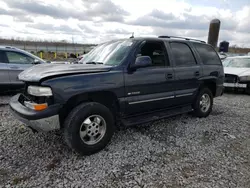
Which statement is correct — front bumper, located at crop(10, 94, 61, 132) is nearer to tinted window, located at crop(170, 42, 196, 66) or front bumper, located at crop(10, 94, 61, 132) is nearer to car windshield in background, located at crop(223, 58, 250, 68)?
tinted window, located at crop(170, 42, 196, 66)

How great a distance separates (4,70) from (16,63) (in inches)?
17.0

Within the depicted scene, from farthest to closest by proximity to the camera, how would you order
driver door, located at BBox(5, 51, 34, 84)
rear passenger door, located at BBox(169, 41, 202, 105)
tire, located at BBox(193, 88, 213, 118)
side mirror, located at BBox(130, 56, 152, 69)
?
driver door, located at BBox(5, 51, 34, 84)
tire, located at BBox(193, 88, 213, 118)
rear passenger door, located at BBox(169, 41, 202, 105)
side mirror, located at BBox(130, 56, 152, 69)

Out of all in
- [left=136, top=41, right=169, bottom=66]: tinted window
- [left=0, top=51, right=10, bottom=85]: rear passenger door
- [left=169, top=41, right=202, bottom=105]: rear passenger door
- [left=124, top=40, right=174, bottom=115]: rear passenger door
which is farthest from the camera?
[left=0, top=51, right=10, bottom=85]: rear passenger door

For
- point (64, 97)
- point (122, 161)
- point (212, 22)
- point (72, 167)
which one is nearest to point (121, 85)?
point (64, 97)

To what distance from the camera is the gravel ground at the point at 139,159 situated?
8.46 ft

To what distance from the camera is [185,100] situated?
4.59m

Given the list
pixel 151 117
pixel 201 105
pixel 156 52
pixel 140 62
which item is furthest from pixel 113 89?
pixel 201 105

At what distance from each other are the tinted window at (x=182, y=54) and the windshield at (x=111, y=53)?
3.60ft

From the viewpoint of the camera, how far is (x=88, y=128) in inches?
124

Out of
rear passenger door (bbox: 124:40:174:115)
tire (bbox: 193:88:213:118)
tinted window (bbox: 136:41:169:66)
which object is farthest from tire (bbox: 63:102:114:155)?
tire (bbox: 193:88:213:118)

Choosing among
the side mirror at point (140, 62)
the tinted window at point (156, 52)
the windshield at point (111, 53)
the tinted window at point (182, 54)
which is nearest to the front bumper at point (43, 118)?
the windshield at point (111, 53)

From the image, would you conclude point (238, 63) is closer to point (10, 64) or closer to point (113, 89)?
point (113, 89)

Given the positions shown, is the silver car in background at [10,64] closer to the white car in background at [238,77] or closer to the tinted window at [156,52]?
the tinted window at [156,52]

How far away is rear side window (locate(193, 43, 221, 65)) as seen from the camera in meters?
4.98
